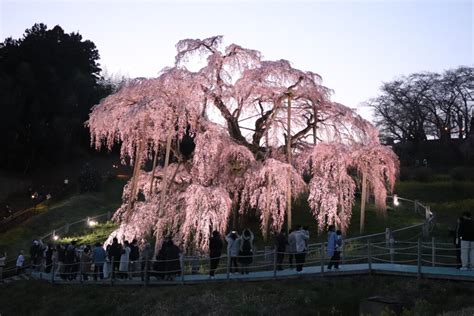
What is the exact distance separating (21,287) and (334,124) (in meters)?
17.7

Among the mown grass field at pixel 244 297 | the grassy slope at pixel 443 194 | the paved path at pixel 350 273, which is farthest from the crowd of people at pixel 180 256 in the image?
the grassy slope at pixel 443 194

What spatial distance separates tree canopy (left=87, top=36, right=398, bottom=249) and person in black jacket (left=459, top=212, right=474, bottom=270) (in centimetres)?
1084

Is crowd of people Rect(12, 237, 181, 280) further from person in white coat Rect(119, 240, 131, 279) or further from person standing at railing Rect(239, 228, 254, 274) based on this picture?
person standing at railing Rect(239, 228, 254, 274)

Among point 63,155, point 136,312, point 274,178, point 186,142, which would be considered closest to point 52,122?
point 63,155

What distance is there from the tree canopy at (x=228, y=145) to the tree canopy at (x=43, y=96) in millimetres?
35998

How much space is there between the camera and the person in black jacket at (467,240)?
50.3 ft

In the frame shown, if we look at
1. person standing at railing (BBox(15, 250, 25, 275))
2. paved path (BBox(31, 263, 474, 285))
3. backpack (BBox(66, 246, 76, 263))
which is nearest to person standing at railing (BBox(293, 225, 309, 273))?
paved path (BBox(31, 263, 474, 285))

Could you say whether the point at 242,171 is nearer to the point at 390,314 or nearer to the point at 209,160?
the point at 209,160

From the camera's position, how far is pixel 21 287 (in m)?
25.3

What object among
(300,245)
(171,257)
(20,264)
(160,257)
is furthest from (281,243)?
(20,264)

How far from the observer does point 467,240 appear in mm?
15375

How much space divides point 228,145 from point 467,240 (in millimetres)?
13790

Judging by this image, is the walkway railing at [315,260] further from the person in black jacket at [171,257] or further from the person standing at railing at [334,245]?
the person standing at railing at [334,245]

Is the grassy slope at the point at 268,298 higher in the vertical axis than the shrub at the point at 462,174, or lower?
lower
